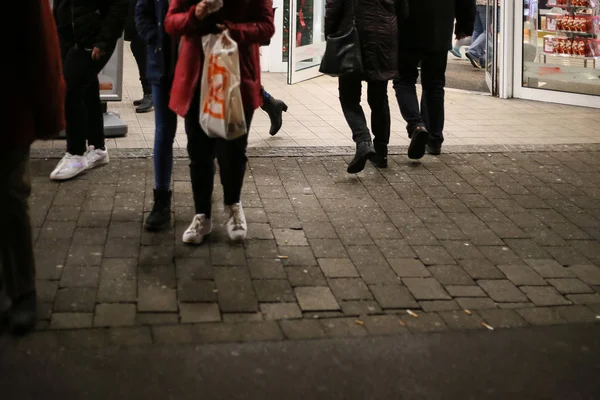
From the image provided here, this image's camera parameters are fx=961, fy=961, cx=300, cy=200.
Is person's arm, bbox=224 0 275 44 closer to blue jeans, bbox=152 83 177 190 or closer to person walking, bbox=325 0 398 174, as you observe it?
blue jeans, bbox=152 83 177 190

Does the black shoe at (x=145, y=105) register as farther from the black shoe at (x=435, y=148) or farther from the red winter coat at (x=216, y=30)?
the red winter coat at (x=216, y=30)

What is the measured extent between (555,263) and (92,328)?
257 cm

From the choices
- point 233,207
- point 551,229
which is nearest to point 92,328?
point 233,207

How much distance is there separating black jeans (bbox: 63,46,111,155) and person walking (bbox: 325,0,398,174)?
170cm

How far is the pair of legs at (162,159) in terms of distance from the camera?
18.2 ft

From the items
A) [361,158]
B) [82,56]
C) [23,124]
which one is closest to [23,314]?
[23,124]

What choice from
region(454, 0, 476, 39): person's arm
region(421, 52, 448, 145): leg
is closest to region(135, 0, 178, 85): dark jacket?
region(421, 52, 448, 145): leg

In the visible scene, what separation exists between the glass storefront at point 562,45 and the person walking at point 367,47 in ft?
14.2

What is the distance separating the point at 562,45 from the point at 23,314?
8.14m

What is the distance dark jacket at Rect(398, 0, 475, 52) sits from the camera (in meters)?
7.46

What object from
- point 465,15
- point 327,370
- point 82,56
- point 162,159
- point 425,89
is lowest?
point 327,370

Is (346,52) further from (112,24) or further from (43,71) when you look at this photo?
(43,71)

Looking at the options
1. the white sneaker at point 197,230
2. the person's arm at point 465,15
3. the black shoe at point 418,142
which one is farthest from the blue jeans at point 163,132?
the person's arm at point 465,15

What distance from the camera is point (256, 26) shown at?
5.12 meters
